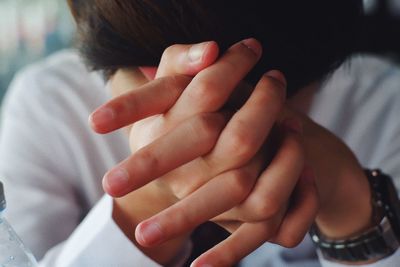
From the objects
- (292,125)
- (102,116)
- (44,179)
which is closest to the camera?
(102,116)

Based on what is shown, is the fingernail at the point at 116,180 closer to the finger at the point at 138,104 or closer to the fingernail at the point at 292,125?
the finger at the point at 138,104

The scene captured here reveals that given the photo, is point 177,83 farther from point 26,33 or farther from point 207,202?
point 26,33

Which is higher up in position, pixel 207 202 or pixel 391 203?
pixel 207 202

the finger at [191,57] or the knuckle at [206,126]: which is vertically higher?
the finger at [191,57]

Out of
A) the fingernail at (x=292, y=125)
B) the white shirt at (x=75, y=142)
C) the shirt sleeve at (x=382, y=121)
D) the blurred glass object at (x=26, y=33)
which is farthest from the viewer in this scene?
the blurred glass object at (x=26, y=33)

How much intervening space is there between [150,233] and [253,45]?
0.14 meters

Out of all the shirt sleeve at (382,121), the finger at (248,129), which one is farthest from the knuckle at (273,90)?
the shirt sleeve at (382,121)

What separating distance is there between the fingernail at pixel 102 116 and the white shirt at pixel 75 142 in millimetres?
150

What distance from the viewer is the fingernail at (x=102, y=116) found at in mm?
268

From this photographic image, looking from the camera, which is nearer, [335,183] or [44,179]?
[335,183]

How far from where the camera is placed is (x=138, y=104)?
29 centimetres

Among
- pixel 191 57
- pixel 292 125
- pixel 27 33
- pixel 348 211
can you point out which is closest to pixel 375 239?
pixel 348 211

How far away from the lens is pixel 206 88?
300 mm

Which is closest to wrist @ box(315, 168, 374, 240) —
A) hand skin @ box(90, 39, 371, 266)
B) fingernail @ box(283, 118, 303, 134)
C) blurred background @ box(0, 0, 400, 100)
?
hand skin @ box(90, 39, 371, 266)
